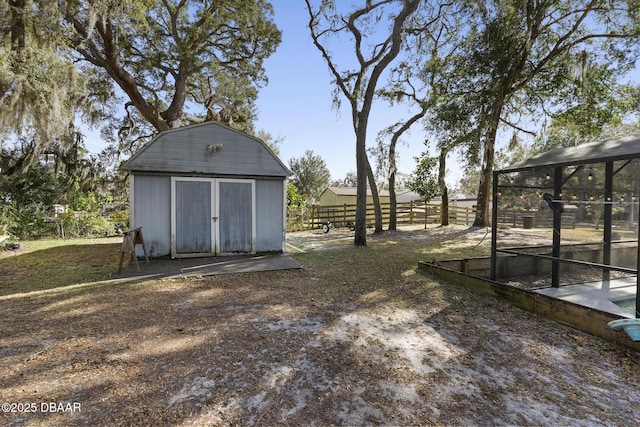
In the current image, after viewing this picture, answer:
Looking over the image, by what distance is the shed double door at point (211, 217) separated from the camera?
21.3 feet

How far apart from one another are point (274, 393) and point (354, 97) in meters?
11.5

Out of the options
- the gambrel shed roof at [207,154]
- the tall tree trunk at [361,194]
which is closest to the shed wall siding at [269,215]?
the gambrel shed roof at [207,154]

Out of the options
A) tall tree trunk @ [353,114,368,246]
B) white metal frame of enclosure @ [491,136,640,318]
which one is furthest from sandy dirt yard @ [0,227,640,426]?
tall tree trunk @ [353,114,368,246]

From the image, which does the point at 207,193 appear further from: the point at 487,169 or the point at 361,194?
the point at 487,169

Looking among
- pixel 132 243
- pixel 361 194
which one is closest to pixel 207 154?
pixel 132 243

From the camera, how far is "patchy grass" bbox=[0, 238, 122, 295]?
4941mm

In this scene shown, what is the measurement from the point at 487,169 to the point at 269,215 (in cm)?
1030

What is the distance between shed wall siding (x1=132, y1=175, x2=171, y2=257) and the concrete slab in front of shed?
1.16 feet

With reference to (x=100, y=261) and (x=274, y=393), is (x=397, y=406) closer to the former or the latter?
(x=274, y=393)

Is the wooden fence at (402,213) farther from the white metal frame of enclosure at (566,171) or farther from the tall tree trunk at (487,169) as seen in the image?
the white metal frame of enclosure at (566,171)

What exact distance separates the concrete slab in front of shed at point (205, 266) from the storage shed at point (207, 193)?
333 mm

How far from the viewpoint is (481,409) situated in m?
1.95

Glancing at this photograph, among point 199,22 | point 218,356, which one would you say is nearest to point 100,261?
point 218,356

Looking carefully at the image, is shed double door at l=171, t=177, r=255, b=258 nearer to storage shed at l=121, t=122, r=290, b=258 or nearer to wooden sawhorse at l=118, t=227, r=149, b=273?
storage shed at l=121, t=122, r=290, b=258
